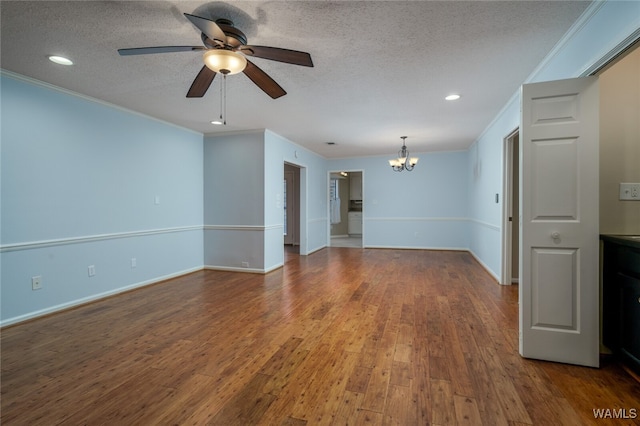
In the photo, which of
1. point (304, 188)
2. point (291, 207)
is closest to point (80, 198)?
point (304, 188)

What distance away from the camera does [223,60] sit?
6.33ft

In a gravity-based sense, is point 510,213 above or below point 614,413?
above

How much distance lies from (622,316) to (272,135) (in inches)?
187

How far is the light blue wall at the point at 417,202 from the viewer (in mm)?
7000

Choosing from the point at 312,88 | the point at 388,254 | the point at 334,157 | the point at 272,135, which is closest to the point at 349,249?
the point at 388,254

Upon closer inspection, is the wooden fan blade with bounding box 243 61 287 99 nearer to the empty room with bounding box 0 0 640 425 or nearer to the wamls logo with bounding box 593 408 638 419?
the empty room with bounding box 0 0 640 425

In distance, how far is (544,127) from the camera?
210 cm

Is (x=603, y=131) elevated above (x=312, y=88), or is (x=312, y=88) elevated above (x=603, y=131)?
(x=312, y=88)

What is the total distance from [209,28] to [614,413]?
10.3 feet

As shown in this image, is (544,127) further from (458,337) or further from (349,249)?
(349,249)

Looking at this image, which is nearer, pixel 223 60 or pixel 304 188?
pixel 223 60

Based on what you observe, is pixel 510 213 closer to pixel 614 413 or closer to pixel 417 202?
pixel 614 413

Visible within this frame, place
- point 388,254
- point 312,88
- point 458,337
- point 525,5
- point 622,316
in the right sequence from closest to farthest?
point 525,5 → point 622,316 → point 458,337 → point 312,88 → point 388,254

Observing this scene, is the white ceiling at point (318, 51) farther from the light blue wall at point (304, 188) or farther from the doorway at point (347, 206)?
the doorway at point (347, 206)
